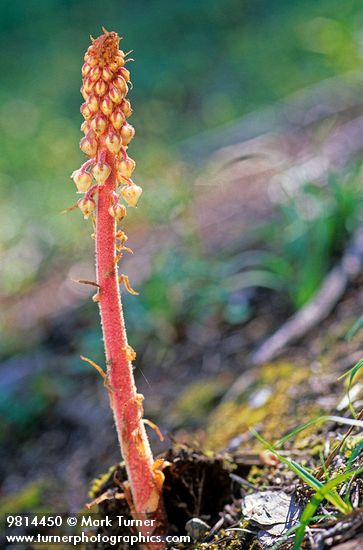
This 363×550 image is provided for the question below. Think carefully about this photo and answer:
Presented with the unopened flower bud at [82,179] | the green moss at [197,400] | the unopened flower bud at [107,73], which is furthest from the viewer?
the green moss at [197,400]

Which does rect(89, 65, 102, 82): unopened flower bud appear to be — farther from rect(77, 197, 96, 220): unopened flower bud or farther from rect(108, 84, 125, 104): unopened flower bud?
rect(77, 197, 96, 220): unopened flower bud

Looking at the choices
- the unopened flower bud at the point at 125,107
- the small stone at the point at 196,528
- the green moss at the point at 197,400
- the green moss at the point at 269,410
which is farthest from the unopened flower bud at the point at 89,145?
the green moss at the point at 197,400

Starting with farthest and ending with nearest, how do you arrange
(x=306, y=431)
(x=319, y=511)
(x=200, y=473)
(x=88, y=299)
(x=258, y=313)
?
(x=88, y=299), (x=258, y=313), (x=306, y=431), (x=200, y=473), (x=319, y=511)

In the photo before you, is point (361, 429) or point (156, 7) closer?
point (361, 429)

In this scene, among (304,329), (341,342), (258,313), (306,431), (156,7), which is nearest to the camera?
Answer: (306,431)

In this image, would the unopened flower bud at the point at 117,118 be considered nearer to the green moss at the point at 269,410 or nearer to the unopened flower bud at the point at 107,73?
the unopened flower bud at the point at 107,73

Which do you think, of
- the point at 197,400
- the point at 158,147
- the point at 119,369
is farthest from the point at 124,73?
the point at 158,147

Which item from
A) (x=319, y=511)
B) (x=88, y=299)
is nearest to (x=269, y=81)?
(x=88, y=299)

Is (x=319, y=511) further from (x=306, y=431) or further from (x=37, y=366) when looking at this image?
(x=37, y=366)
